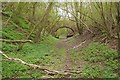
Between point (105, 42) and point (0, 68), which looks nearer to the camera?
point (0, 68)

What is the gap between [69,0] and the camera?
25719 mm

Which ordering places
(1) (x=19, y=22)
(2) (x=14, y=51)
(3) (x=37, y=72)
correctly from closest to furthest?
(3) (x=37, y=72), (2) (x=14, y=51), (1) (x=19, y=22)

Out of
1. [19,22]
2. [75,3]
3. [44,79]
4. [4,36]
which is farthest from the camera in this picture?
[75,3]

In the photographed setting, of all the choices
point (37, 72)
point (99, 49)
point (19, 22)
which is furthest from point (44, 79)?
point (19, 22)

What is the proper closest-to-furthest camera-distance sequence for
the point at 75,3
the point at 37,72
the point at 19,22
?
the point at 37,72
the point at 19,22
the point at 75,3

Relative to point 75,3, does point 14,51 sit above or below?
below

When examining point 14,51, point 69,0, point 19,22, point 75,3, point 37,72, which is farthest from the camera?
point 69,0

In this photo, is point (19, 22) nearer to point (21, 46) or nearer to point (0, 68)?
point (21, 46)

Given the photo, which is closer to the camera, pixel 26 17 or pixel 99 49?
pixel 99 49

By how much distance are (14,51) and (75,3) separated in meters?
12.2

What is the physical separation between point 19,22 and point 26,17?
14.1 ft

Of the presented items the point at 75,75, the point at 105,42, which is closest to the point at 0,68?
the point at 75,75

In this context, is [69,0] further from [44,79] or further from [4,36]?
[44,79]

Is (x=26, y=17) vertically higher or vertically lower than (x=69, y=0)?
lower
